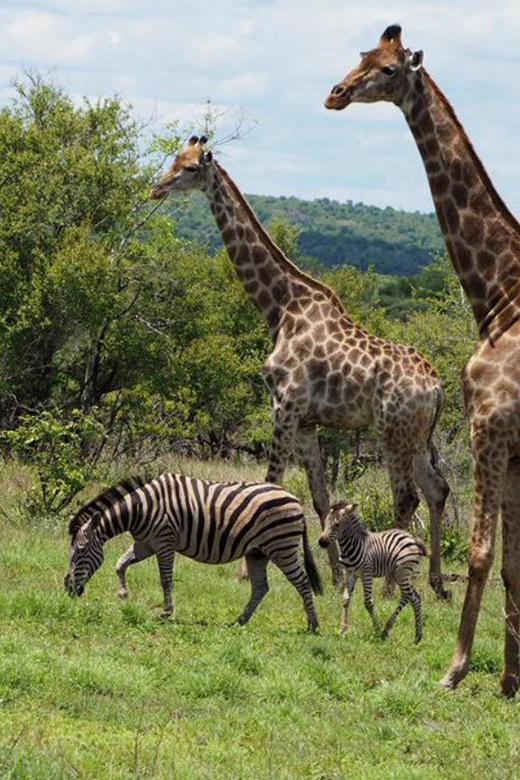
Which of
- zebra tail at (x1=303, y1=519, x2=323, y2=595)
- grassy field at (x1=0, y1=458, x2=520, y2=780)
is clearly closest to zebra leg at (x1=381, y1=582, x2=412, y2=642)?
grassy field at (x1=0, y1=458, x2=520, y2=780)

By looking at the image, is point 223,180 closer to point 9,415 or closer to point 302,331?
point 302,331

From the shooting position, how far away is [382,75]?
886 cm

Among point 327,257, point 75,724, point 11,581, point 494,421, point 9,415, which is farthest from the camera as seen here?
point 327,257

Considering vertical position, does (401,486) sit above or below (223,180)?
below

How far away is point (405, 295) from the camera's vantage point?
67.7m

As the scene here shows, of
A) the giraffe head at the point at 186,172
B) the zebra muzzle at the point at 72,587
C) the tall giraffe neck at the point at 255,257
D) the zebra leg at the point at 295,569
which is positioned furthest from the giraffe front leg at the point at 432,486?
the zebra muzzle at the point at 72,587

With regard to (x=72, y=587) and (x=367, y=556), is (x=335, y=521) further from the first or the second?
(x=72, y=587)

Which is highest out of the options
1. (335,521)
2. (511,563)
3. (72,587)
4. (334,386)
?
(334,386)

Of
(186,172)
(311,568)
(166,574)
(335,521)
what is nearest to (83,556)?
(166,574)

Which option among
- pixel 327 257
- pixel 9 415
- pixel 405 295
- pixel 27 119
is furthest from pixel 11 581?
pixel 327 257

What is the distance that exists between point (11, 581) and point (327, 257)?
134237 mm

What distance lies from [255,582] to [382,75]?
4.24 meters

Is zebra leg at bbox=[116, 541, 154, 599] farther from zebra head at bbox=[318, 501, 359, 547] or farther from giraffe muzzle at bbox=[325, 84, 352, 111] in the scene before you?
giraffe muzzle at bbox=[325, 84, 352, 111]

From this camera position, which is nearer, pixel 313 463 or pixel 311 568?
pixel 311 568
